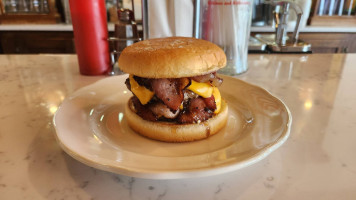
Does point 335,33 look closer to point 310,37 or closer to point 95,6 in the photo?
point 310,37

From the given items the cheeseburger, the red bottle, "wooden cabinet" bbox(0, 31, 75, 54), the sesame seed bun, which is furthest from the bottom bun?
"wooden cabinet" bbox(0, 31, 75, 54)

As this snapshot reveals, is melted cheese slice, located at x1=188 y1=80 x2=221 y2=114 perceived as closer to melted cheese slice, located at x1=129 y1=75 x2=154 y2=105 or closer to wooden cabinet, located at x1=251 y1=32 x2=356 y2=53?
melted cheese slice, located at x1=129 y1=75 x2=154 y2=105

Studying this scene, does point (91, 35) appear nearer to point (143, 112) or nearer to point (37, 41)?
point (143, 112)

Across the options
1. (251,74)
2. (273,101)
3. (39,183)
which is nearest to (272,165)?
(273,101)

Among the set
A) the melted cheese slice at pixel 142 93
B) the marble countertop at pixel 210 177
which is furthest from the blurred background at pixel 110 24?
the melted cheese slice at pixel 142 93

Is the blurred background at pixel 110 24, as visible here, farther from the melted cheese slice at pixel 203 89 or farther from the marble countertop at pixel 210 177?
the melted cheese slice at pixel 203 89
